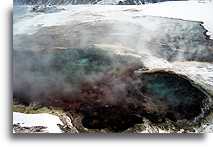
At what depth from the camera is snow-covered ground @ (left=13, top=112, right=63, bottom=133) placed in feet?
4.12

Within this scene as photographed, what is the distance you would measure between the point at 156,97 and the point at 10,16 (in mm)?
559

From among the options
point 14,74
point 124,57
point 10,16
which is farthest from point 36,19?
point 124,57

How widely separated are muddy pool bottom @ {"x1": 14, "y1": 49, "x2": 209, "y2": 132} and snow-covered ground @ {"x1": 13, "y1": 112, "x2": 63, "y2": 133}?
0.04 metres

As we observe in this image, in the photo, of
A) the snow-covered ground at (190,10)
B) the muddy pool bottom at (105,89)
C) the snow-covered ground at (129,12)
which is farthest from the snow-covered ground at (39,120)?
the snow-covered ground at (190,10)

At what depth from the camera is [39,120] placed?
1263mm

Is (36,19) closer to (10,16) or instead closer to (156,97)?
(10,16)

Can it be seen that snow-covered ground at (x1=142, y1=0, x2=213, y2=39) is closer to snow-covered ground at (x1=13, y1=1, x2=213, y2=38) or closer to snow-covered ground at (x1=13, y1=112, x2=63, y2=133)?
snow-covered ground at (x1=13, y1=1, x2=213, y2=38)

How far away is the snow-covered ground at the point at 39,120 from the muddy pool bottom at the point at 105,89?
4cm

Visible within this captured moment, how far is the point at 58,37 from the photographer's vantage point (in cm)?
130

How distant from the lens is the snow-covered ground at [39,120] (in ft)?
4.12

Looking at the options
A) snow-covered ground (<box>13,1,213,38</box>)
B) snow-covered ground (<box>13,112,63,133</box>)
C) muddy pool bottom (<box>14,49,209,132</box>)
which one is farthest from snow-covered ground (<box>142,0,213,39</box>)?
snow-covered ground (<box>13,112,63,133</box>)

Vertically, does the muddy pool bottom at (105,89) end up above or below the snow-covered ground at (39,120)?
above

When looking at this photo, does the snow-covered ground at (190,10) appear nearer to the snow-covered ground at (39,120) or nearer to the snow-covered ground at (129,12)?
the snow-covered ground at (129,12)

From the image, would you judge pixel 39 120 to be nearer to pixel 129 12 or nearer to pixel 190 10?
pixel 129 12
